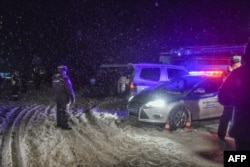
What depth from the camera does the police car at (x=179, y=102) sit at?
30.7 ft

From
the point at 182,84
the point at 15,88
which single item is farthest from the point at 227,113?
the point at 15,88

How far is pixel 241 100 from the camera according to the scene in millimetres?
3510

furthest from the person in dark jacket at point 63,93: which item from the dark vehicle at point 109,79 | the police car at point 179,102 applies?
the dark vehicle at point 109,79

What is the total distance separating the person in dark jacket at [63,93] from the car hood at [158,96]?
6.83 feet

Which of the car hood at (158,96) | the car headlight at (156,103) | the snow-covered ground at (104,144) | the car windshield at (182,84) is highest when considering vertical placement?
the car windshield at (182,84)

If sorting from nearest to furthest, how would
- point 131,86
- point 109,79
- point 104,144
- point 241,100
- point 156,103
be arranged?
point 241,100 < point 104,144 < point 156,103 < point 131,86 < point 109,79

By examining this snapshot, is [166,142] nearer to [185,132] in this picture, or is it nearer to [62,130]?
[185,132]

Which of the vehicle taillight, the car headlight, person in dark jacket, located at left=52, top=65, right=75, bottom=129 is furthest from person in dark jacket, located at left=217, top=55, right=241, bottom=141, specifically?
the vehicle taillight

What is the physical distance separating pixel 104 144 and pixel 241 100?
4619mm

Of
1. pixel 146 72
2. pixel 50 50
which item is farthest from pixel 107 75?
pixel 50 50

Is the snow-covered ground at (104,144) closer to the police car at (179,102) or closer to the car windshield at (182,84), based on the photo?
the police car at (179,102)

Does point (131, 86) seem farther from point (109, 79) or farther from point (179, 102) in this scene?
point (109, 79)

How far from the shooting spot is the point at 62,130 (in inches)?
354

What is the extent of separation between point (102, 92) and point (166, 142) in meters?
10.8
